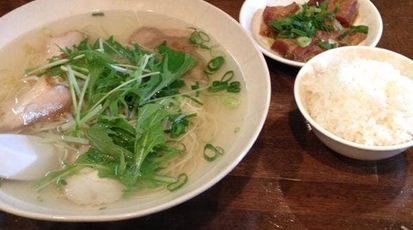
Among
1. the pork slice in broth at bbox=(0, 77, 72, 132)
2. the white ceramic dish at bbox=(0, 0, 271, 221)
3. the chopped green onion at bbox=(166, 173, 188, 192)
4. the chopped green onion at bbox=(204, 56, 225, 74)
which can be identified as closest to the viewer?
the white ceramic dish at bbox=(0, 0, 271, 221)

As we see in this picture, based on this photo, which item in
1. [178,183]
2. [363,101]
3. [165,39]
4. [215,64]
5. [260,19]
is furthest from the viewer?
[260,19]

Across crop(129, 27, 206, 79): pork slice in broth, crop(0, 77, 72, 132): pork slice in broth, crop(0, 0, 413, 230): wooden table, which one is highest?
crop(0, 77, 72, 132): pork slice in broth

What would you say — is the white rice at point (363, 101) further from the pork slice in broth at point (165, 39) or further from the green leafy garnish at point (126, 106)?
the pork slice in broth at point (165, 39)

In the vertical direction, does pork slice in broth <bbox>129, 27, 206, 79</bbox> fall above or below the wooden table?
above

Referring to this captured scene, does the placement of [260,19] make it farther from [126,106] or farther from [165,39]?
[126,106]

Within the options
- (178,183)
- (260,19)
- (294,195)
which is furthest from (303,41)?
(178,183)

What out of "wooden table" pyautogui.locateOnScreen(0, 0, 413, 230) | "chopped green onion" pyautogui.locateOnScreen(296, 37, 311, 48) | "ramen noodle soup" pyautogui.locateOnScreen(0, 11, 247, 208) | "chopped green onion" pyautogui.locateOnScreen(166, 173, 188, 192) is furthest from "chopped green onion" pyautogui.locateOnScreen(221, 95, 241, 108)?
"chopped green onion" pyautogui.locateOnScreen(296, 37, 311, 48)

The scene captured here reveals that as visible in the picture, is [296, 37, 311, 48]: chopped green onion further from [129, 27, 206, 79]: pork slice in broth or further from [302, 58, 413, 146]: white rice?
[129, 27, 206, 79]: pork slice in broth
